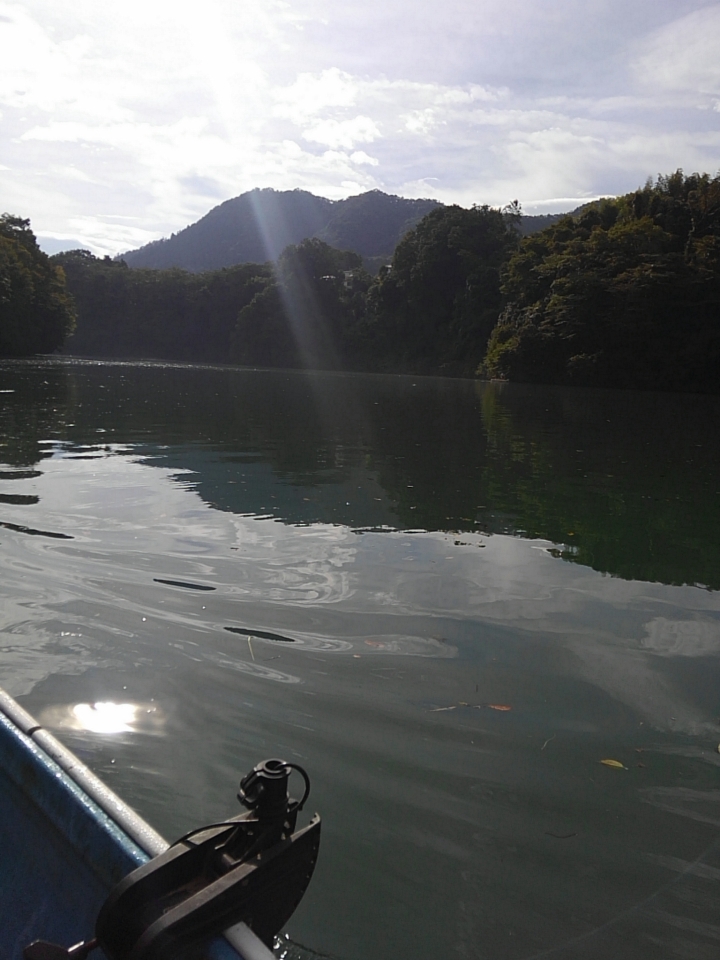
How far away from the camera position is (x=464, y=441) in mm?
13641

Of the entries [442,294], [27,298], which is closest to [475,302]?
[442,294]

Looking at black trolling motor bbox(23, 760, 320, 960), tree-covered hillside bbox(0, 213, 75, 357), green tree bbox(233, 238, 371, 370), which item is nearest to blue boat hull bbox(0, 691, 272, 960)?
black trolling motor bbox(23, 760, 320, 960)

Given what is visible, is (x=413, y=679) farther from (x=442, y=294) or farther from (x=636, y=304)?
(x=442, y=294)

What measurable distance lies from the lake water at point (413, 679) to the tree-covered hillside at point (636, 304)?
37.3m

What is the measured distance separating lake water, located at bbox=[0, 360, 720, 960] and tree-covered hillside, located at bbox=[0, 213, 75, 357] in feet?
162

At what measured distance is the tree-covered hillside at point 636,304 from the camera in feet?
139

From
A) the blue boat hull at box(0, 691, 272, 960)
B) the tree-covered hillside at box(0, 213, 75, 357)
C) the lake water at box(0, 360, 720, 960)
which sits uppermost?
the tree-covered hillside at box(0, 213, 75, 357)

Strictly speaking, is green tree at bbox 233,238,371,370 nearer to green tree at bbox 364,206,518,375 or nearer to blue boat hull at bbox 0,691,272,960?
green tree at bbox 364,206,518,375

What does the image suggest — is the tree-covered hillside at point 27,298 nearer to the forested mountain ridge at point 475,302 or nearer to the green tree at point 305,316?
the green tree at point 305,316

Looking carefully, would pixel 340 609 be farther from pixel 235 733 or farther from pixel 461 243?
pixel 461 243

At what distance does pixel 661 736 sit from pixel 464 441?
34.5ft

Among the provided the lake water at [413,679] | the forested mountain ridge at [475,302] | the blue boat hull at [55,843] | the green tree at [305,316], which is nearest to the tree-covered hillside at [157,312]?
the forested mountain ridge at [475,302]

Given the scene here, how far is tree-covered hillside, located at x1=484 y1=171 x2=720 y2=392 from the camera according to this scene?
4244cm

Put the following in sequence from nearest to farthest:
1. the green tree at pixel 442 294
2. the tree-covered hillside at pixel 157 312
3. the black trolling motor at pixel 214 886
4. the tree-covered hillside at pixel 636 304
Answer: the black trolling motor at pixel 214 886, the tree-covered hillside at pixel 636 304, the green tree at pixel 442 294, the tree-covered hillside at pixel 157 312
